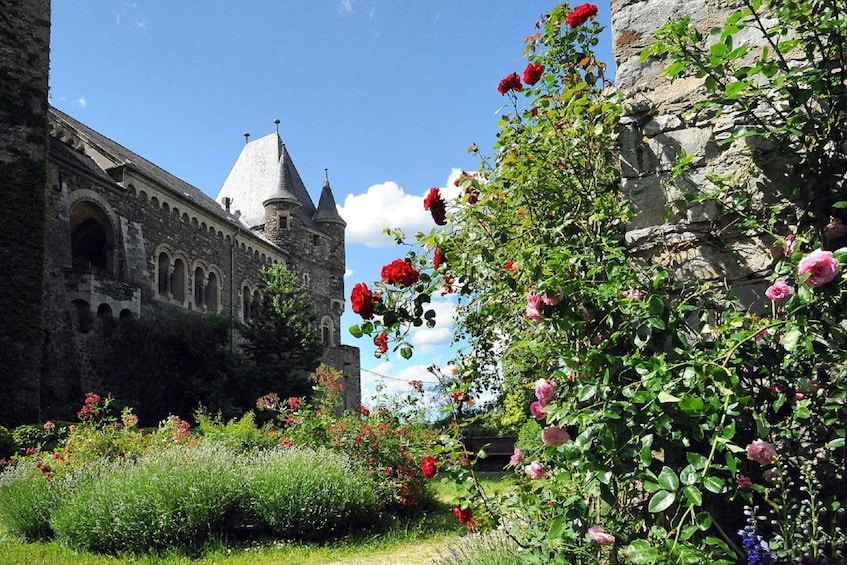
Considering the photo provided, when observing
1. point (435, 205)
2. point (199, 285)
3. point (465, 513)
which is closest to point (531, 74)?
point (435, 205)

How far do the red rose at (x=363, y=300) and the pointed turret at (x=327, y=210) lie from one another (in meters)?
29.7

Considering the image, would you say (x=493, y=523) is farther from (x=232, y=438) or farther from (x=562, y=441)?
(x=232, y=438)

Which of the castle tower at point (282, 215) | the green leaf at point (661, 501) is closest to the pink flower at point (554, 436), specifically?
the green leaf at point (661, 501)

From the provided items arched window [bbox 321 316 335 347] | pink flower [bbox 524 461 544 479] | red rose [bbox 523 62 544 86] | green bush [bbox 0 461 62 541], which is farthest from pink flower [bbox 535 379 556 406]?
arched window [bbox 321 316 335 347]

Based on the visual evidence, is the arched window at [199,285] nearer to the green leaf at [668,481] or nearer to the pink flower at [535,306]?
the pink flower at [535,306]

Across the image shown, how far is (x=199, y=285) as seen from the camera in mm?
23188

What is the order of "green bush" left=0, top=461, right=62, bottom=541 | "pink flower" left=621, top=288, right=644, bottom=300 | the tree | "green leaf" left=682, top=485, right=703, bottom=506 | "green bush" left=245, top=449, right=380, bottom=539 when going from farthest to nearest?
the tree → "green bush" left=0, top=461, right=62, bottom=541 → "green bush" left=245, top=449, right=380, bottom=539 → "pink flower" left=621, top=288, right=644, bottom=300 → "green leaf" left=682, top=485, right=703, bottom=506

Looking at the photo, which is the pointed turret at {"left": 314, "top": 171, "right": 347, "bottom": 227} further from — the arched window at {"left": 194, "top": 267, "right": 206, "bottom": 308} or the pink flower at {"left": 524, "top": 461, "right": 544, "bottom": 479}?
the pink flower at {"left": 524, "top": 461, "right": 544, "bottom": 479}

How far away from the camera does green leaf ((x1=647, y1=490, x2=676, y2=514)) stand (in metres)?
1.73

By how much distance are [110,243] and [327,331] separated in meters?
14.8

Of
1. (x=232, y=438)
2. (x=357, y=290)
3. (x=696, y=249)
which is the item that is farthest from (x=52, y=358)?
(x=696, y=249)

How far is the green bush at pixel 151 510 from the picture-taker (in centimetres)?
539

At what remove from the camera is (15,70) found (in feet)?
43.0

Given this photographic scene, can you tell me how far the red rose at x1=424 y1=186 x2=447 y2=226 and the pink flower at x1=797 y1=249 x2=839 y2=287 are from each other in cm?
162
